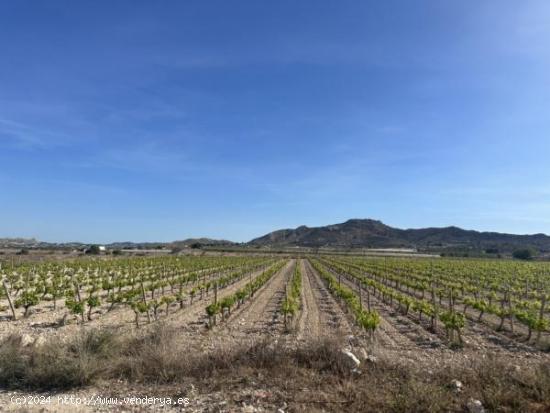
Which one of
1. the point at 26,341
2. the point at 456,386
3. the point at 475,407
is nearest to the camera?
the point at 475,407

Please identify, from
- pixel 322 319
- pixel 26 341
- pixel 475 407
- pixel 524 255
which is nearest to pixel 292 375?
pixel 475 407

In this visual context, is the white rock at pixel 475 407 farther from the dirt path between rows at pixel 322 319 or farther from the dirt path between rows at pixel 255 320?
the dirt path between rows at pixel 255 320

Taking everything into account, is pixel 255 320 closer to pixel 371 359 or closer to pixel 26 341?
pixel 26 341

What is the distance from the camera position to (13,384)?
27.2 feet

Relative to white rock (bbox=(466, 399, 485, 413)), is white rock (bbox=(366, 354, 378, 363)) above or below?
above

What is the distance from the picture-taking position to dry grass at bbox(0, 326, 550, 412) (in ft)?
22.7

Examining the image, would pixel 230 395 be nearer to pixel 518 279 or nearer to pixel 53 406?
pixel 53 406

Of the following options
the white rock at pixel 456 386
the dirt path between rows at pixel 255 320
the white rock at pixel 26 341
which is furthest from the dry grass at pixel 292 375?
the dirt path between rows at pixel 255 320

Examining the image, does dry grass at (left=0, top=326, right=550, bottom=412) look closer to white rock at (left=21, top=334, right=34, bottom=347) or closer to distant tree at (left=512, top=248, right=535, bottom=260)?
white rock at (left=21, top=334, right=34, bottom=347)

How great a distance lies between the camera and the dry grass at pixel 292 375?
6926 millimetres

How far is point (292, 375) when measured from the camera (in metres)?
8.31

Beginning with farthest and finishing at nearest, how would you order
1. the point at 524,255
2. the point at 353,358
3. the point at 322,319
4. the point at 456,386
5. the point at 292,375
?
the point at 524,255 → the point at 322,319 → the point at 353,358 → the point at 292,375 → the point at 456,386

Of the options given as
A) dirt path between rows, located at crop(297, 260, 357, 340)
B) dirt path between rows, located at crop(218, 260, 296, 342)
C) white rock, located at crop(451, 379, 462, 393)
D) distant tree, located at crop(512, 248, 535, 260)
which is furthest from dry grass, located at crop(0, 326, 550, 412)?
distant tree, located at crop(512, 248, 535, 260)

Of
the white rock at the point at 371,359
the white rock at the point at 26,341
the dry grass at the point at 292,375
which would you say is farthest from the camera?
the white rock at the point at 26,341
